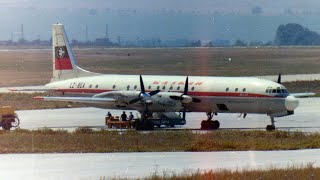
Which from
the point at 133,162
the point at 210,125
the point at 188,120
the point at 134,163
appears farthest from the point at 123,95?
the point at 134,163

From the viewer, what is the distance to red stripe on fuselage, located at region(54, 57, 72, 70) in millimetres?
63219

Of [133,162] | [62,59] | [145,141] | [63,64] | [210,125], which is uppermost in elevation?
[62,59]

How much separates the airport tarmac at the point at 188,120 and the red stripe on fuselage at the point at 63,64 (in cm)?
379

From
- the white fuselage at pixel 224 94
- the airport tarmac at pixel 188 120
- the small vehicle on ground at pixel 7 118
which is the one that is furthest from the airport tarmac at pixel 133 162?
the small vehicle on ground at pixel 7 118

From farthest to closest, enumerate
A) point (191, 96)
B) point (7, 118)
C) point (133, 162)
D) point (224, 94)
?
point (191, 96)
point (224, 94)
point (7, 118)
point (133, 162)

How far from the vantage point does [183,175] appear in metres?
28.2

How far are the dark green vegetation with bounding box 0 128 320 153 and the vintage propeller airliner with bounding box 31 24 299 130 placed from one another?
5.69 metres

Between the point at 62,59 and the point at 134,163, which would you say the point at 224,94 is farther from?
the point at 134,163

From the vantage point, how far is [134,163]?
3228 cm

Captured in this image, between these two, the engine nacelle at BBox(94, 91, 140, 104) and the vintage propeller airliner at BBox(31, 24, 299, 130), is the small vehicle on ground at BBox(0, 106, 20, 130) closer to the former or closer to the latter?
the vintage propeller airliner at BBox(31, 24, 299, 130)

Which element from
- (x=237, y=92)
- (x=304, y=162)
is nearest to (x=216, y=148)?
(x=304, y=162)

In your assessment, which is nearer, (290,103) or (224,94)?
(290,103)

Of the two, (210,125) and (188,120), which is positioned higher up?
(210,125)

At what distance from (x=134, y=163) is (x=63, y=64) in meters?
32.0
